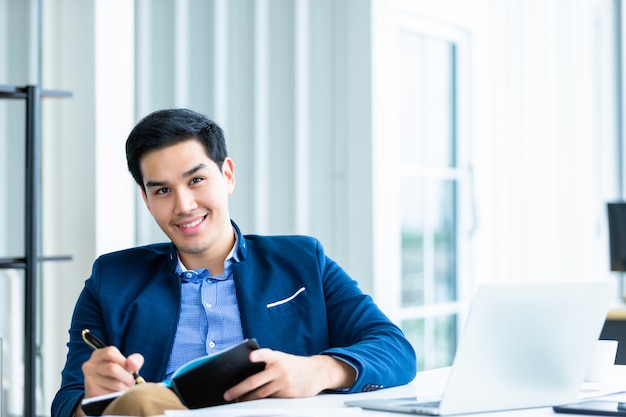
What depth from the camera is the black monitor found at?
4375mm

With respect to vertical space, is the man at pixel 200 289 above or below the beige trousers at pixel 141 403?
above

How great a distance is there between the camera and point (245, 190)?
364 cm

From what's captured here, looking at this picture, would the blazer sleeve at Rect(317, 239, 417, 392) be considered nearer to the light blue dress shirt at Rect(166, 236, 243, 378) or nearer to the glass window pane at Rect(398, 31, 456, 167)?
the light blue dress shirt at Rect(166, 236, 243, 378)

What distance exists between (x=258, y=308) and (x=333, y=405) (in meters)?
0.46

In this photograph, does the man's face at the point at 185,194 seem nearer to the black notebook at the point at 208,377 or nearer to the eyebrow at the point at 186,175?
the eyebrow at the point at 186,175

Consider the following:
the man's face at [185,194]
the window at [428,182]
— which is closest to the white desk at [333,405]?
the man's face at [185,194]

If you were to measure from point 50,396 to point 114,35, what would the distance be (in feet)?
4.41

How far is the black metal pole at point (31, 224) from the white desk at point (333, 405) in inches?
59.9

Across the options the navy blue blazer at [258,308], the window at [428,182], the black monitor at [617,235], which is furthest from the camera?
the black monitor at [617,235]

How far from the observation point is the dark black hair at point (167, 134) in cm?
194

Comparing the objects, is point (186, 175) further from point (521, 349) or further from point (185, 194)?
point (521, 349)

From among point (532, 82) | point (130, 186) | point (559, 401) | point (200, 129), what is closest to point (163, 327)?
point (200, 129)

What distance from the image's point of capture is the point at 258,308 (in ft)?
6.39

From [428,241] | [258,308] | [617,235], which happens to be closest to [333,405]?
[258,308]
